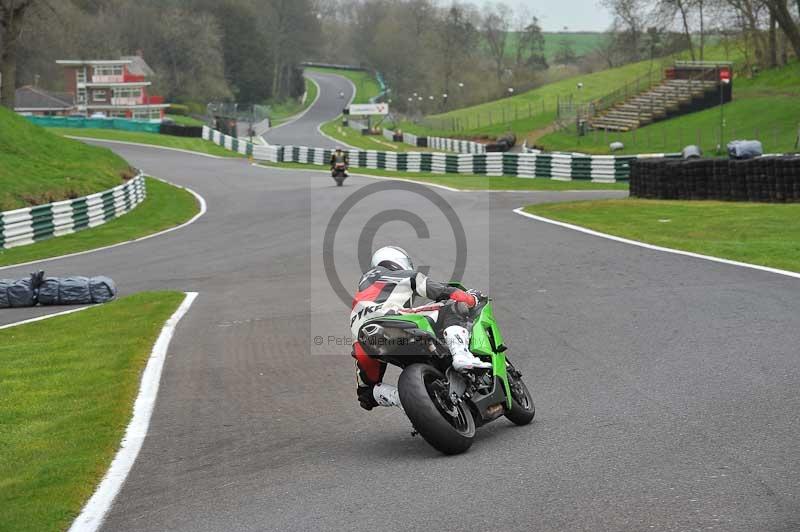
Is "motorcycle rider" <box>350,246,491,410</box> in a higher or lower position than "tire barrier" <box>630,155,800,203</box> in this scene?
lower

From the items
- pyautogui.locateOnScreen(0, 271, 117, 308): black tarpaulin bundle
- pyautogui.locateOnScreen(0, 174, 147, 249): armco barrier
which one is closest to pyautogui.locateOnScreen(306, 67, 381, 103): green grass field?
pyautogui.locateOnScreen(0, 174, 147, 249): armco barrier

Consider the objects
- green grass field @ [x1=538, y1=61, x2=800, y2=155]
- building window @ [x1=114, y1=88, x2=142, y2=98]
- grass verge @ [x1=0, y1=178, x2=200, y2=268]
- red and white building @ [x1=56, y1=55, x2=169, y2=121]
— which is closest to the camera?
grass verge @ [x1=0, y1=178, x2=200, y2=268]

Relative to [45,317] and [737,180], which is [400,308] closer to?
[45,317]

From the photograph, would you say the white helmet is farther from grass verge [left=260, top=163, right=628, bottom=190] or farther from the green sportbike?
grass verge [left=260, top=163, right=628, bottom=190]

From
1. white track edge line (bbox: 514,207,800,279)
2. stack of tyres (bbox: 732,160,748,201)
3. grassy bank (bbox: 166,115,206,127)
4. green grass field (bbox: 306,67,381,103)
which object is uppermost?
green grass field (bbox: 306,67,381,103)

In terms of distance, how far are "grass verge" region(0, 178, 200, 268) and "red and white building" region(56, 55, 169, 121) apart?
69.5 metres

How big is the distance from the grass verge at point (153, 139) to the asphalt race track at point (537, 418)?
51.9 meters

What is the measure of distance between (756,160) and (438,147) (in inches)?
2083

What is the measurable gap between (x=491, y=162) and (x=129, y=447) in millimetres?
37292

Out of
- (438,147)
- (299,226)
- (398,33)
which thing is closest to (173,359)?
(299,226)

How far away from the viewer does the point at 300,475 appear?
6.74 m

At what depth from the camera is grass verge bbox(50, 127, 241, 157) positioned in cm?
6819

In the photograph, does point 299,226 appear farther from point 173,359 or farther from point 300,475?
point 300,475

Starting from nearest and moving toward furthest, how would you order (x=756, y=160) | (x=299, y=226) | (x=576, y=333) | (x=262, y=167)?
1. (x=576, y=333)
2. (x=756, y=160)
3. (x=299, y=226)
4. (x=262, y=167)
